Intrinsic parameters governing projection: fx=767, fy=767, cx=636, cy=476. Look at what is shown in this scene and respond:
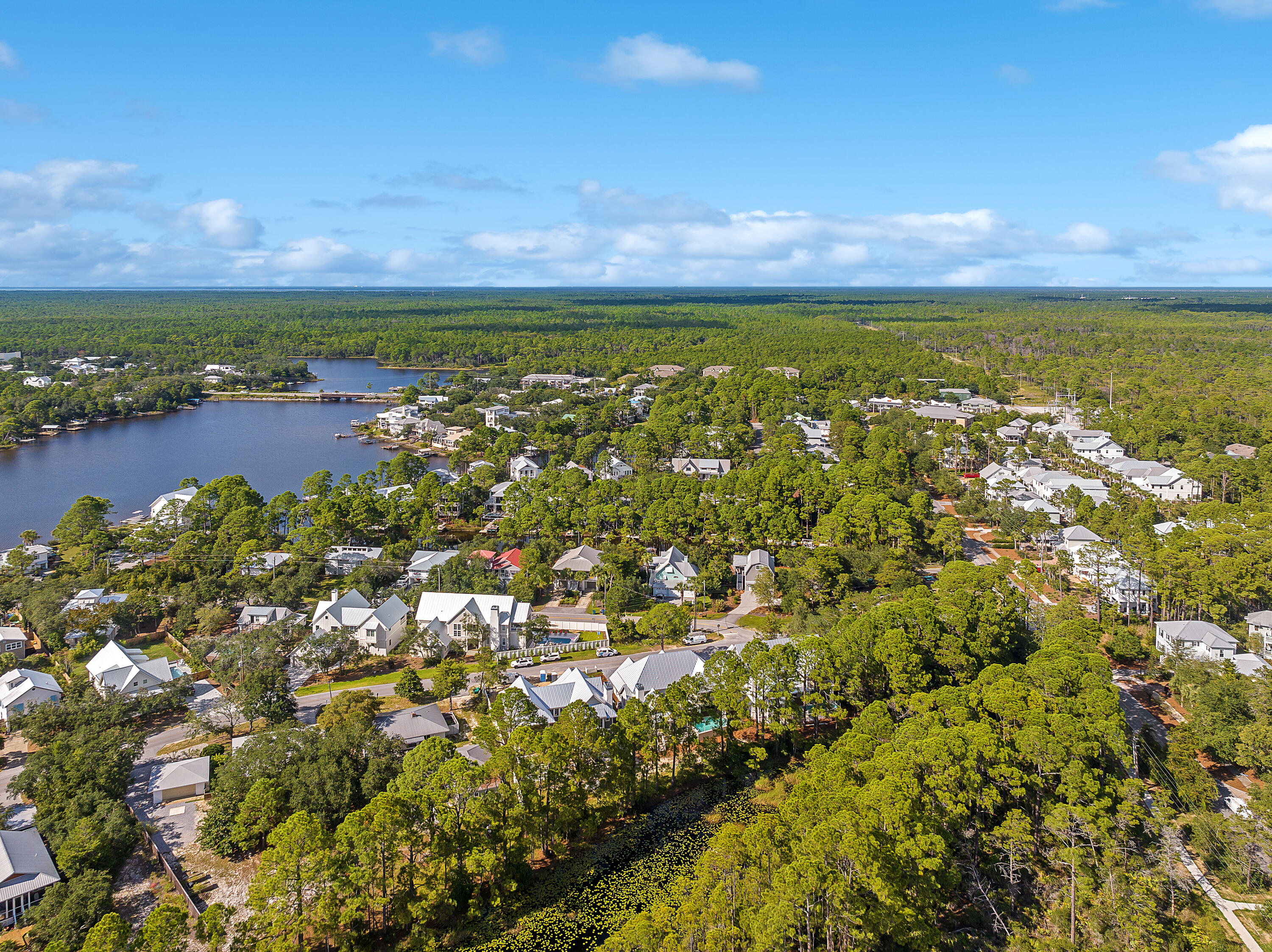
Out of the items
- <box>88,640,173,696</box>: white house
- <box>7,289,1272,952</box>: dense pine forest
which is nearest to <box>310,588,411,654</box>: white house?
<box>7,289,1272,952</box>: dense pine forest

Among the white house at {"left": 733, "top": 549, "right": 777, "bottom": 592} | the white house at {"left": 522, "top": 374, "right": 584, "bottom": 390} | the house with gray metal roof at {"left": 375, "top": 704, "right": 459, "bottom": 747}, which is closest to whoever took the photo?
the house with gray metal roof at {"left": 375, "top": 704, "right": 459, "bottom": 747}

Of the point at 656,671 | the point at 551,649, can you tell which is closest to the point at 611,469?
the point at 551,649

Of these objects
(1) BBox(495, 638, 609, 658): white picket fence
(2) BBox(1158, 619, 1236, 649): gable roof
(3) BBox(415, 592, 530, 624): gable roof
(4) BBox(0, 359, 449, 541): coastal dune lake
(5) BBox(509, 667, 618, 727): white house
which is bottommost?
(1) BBox(495, 638, 609, 658): white picket fence

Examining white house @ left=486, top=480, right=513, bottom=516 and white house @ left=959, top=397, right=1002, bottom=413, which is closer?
white house @ left=486, top=480, right=513, bottom=516

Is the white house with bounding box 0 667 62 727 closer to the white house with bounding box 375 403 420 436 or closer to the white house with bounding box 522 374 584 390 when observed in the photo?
the white house with bounding box 375 403 420 436

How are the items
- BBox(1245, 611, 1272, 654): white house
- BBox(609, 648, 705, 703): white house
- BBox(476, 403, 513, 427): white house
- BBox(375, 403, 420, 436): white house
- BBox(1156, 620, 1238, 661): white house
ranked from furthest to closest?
BBox(375, 403, 420, 436): white house → BBox(476, 403, 513, 427): white house → BBox(1245, 611, 1272, 654): white house → BBox(1156, 620, 1238, 661): white house → BBox(609, 648, 705, 703): white house

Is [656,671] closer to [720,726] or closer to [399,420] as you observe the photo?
[720,726]

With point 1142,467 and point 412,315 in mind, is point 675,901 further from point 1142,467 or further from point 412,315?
point 412,315
